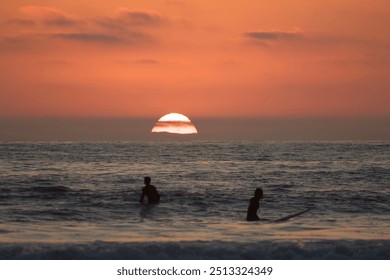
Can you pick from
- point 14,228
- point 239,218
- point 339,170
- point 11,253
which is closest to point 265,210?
point 239,218

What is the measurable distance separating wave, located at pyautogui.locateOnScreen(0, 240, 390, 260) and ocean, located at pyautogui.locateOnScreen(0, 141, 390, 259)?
0.03m

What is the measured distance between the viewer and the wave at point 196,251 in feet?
50.4

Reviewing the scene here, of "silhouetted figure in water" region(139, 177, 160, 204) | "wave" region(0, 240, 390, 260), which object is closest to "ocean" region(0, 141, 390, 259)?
"wave" region(0, 240, 390, 260)

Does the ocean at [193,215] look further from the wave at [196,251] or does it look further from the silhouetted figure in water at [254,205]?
the silhouetted figure in water at [254,205]

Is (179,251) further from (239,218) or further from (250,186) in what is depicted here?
(250,186)

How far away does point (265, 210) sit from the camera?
86.6ft

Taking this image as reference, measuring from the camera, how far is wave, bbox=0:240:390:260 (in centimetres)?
1536

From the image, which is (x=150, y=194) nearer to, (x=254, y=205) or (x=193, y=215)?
(x=193, y=215)

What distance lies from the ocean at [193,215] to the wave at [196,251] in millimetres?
26

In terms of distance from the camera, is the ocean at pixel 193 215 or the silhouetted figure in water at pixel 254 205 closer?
the ocean at pixel 193 215

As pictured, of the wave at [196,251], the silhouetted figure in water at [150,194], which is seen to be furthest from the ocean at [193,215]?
the silhouetted figure in water at [150,194]

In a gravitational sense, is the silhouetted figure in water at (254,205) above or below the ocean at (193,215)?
above

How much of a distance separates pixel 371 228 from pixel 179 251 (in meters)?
8.13

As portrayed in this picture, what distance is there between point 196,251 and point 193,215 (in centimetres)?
833
